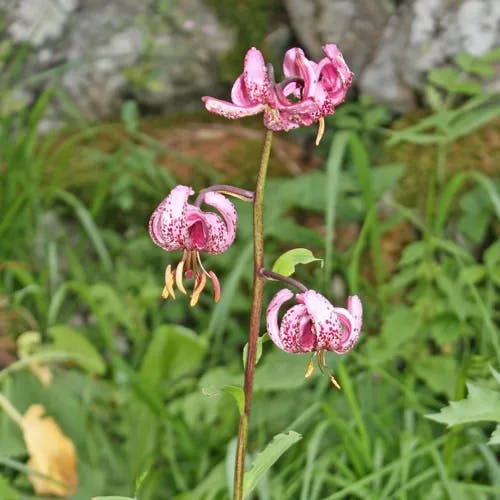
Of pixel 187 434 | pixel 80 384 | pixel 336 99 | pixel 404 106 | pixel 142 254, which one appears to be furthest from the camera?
pixel 404 106

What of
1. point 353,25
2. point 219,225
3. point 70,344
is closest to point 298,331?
point 219,225

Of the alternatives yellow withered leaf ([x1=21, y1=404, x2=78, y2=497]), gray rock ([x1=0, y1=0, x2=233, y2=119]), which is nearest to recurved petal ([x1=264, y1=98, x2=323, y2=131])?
yellow withered leaf ([x1=21, y1=404, x2=78, y2=497])

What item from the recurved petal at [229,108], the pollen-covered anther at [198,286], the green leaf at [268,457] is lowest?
the green leaf at [268,457]

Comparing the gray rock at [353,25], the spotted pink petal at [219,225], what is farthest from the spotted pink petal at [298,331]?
the gray rock at [353,25]

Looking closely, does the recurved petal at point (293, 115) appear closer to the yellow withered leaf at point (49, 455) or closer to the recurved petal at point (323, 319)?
the recurved petal at point (323, 319)

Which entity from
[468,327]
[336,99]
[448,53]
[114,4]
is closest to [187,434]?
[468,327]

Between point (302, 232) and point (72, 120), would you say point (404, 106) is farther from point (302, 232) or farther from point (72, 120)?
point (72, 120)

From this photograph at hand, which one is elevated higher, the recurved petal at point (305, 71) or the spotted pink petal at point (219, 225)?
the recurved petal at point (305, 71)
